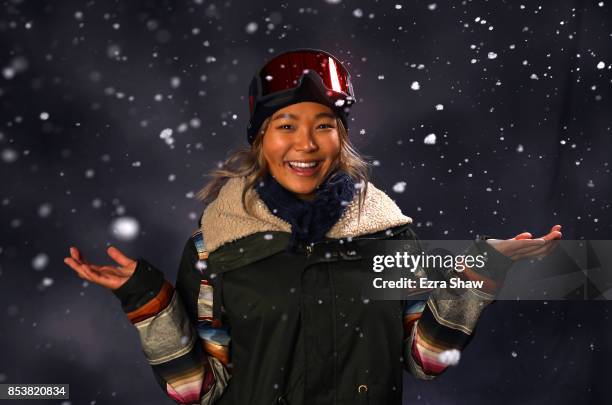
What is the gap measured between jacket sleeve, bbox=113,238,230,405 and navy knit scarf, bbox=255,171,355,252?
370 millimetres

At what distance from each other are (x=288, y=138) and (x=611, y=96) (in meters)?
3.05

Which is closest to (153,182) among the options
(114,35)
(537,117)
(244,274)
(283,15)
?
(114,35)

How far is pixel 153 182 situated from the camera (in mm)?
4398

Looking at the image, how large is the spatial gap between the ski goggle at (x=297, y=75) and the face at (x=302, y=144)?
8 centimetres

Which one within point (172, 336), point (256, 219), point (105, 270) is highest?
point (256, 219)

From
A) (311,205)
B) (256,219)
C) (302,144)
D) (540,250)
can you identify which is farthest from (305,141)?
(540,250)

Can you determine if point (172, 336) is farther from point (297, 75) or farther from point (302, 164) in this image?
point (297, 75)

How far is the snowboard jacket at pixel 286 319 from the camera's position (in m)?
2.57

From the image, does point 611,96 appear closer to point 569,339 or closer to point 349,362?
point 569,339

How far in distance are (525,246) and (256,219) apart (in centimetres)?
98

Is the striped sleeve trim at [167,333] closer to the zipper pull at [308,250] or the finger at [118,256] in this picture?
the finger at [118,256]

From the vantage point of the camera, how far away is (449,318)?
2.65 meters

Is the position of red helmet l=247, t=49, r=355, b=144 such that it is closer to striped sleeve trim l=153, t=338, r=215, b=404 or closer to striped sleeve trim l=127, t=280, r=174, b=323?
striped sleeve trim l=127, t=280, r=174, b=323

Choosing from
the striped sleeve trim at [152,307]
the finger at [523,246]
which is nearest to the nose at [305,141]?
the striped sleeve trim at [152,307]
